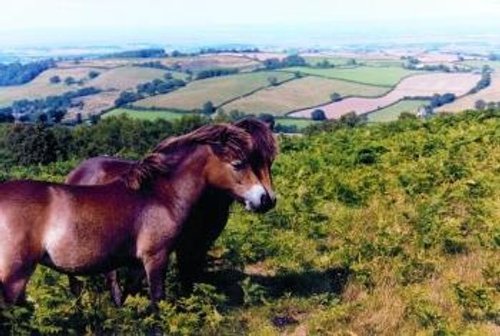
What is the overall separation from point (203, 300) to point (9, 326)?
1.78 meters

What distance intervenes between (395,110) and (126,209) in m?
70.5

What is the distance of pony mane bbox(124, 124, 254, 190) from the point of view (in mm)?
6371

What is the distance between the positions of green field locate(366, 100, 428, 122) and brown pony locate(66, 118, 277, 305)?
6176 cm

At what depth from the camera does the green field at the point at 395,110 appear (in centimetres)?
6933

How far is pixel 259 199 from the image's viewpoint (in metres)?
6.30

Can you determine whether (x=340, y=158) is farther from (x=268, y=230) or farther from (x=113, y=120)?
(x=113, y=120)

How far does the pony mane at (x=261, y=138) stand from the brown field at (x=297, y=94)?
2870 inches

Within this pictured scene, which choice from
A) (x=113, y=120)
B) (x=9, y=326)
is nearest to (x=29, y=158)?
(x=113, y=120)

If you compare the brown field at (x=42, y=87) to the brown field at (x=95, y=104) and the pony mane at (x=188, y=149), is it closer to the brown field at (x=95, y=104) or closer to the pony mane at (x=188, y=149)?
the brown field at (x=95, y=104)

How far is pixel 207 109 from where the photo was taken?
284ft

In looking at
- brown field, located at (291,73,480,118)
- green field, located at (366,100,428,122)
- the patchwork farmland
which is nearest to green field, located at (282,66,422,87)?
the patchwork farmland

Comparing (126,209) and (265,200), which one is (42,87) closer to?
(126,209)

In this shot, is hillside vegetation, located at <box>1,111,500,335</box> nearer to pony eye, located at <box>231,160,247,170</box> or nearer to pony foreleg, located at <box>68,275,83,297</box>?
pony foreleg, located at <box>68,275,83,297</box>

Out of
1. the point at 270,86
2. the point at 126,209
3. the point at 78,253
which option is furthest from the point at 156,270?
the point at 270,86
